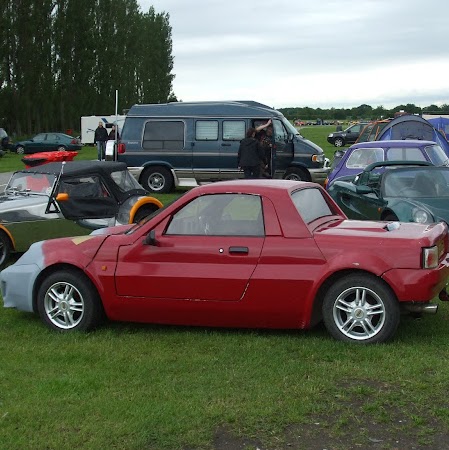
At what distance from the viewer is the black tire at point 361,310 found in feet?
19.4

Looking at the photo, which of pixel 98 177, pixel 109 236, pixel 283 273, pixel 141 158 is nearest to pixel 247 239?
pixel 283 273

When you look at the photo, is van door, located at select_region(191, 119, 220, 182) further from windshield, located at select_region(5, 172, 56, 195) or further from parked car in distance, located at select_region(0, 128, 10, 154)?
parked car in distance, located at select_region(0, 128, 10, 154)

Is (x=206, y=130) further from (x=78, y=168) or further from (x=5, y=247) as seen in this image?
(x=5, y=247)

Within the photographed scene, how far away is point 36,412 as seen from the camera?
474 cm

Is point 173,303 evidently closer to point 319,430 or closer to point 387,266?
point 387,266

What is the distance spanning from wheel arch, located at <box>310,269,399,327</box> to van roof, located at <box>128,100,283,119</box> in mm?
13175

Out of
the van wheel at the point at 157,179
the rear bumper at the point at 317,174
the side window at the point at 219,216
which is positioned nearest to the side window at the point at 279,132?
the rear bumper at the point at 317,174

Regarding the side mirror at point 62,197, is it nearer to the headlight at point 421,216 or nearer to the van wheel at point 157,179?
the headlight at point 421,216

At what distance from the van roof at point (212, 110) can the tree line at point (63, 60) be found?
39.9 meters

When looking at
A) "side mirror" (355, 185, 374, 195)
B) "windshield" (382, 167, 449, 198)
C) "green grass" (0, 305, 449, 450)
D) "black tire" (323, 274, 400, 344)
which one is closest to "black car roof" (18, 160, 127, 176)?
"side mirror" (355, 185, 374, 195)

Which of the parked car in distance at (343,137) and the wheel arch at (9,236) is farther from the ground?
the parked car in distance at (343,137)

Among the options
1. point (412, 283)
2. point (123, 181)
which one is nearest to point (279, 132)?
point (123, 181)

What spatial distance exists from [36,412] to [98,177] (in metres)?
6.37

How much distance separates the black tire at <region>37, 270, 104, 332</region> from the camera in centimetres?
657
